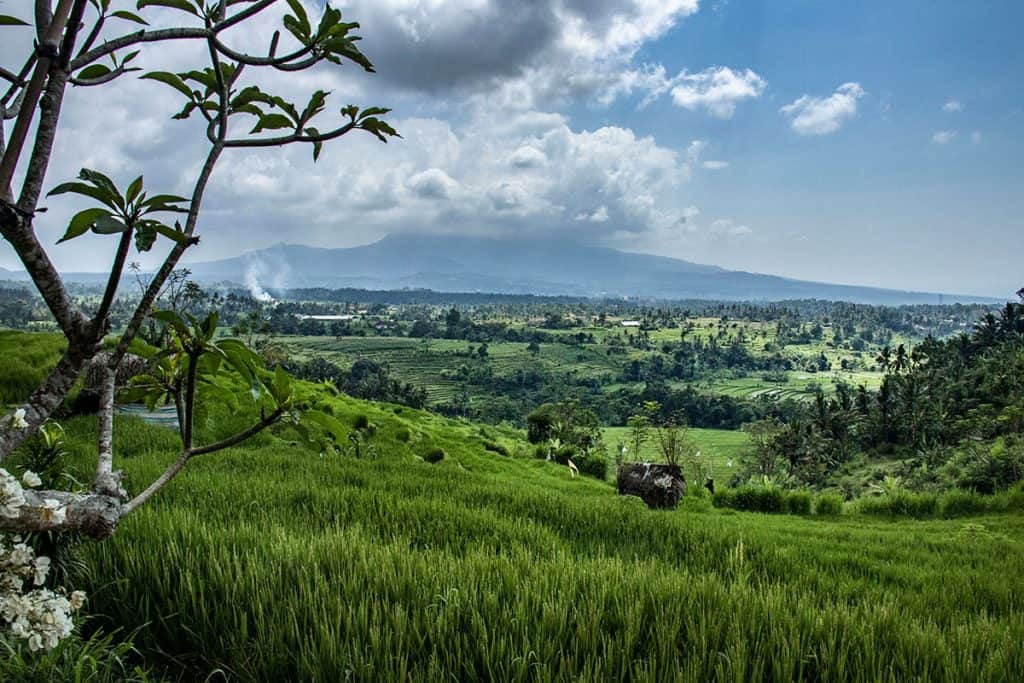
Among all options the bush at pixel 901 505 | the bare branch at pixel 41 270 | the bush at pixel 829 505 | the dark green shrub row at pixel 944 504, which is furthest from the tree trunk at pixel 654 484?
the bare branch at pixel 41 270

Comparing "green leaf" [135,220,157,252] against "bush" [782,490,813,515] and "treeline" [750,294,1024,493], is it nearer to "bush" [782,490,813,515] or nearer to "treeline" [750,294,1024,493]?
"bush" [782,490,813,515]

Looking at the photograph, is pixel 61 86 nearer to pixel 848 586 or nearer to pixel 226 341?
pixel 226 341

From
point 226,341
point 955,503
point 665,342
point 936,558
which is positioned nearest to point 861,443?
point 955,503

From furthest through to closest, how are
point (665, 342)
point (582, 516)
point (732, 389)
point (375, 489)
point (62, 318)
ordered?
point (665, 342) < point (732, 389) < point (375, 489) < point (582, 516) < point (62, 318)

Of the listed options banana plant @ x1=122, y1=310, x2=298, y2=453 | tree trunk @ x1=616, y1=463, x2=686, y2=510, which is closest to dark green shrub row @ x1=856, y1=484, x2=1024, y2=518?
tree trunk @ x1=616, y1=463, x2=686, y2=510

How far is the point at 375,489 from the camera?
514 centimetres

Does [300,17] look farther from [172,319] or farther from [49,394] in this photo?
[49,394]

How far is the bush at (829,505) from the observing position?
12.9 meters

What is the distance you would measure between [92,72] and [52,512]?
49.8 inches

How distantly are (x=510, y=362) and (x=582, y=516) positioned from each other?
147 metres

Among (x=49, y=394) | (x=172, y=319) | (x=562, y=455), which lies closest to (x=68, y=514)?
(x=49, y=394)

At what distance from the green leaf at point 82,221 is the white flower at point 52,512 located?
0.66 meters

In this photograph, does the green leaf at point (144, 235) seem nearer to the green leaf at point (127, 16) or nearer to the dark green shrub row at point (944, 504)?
the green leaf at point (127, 16)

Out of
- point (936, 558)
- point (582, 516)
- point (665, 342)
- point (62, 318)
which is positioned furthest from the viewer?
point (665, 342)
